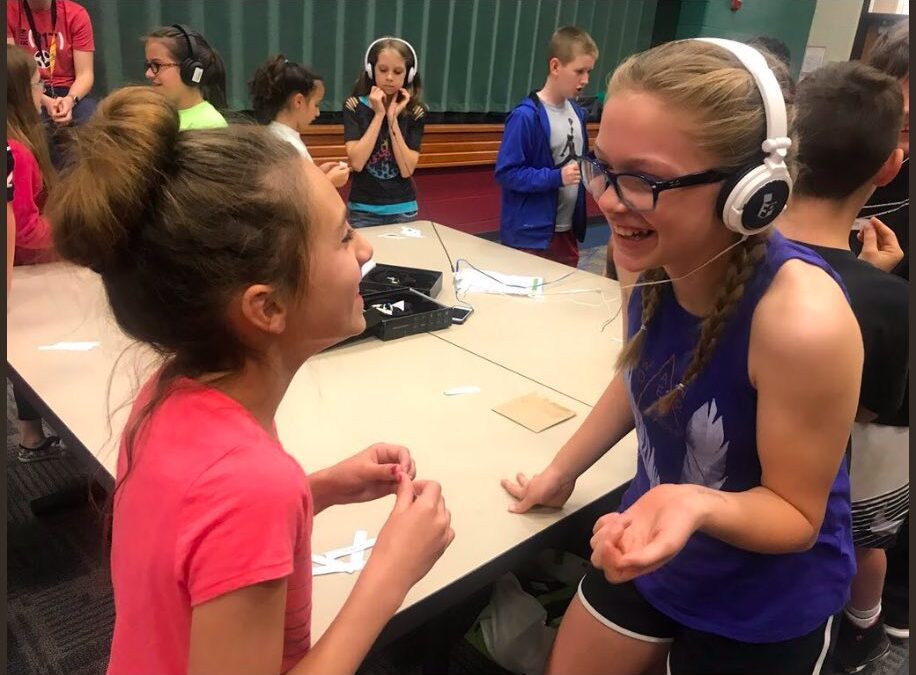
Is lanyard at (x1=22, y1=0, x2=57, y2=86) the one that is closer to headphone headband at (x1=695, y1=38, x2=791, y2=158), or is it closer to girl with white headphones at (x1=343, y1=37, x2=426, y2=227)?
girl with white headphones at (x1=343, y1=37, x2=426, y2=227)

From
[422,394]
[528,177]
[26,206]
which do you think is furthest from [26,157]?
[528,177]

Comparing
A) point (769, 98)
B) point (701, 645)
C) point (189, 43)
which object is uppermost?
point (769, 98)

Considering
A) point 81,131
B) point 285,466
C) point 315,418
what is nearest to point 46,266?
point 315,418

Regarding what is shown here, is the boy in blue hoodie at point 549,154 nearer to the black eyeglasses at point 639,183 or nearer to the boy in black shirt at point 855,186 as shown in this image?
the boy in black shirt at point 855,186

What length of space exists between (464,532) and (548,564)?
66 cm

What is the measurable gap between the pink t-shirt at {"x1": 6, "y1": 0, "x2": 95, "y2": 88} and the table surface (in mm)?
1658

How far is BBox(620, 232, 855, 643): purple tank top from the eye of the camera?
932 millimetres

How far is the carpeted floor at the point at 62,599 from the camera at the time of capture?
1.73m

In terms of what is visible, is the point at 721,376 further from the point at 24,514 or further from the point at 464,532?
the point at 24,514

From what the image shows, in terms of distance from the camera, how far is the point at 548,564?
1690mm

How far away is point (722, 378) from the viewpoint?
94cm

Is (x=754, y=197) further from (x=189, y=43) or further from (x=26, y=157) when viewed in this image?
(x=189, y=43)

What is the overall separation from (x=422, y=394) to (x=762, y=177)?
34.9 inches

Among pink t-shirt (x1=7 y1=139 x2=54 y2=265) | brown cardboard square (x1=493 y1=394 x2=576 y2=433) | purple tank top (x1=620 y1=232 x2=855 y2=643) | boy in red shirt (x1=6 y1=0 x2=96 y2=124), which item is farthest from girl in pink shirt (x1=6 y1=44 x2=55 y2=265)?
purple tank top (x1=620 y1=232 x2=855 y2=643)
